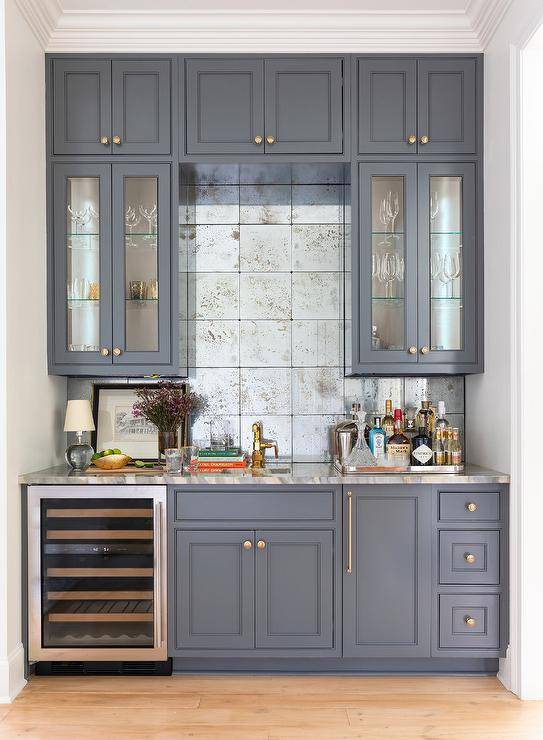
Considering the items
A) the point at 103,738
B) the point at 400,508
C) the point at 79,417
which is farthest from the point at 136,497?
the point at 400,508

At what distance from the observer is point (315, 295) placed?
3.62 m

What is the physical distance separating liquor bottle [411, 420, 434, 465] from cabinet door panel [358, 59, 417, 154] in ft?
4.68

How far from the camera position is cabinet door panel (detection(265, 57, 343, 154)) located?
10.4 ft

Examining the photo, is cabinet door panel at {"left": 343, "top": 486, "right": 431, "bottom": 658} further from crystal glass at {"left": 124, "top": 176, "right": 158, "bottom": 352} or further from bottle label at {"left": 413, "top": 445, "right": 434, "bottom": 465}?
crystal glass at {"left": 124, "top": 176, "right": 158, "bottom": 352}

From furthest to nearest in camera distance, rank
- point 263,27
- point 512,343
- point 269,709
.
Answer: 1. point 263,27
2. point 512,343
3. point 269,709

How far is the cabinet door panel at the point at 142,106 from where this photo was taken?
3189 millimetres

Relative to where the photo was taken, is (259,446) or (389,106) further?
(259,446)

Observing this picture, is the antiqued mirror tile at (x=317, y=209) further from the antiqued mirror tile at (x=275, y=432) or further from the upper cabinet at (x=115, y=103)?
the antiqued mirror tile at (x=275, y=432)

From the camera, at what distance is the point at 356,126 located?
3188 mm

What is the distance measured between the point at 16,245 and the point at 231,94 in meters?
1.27

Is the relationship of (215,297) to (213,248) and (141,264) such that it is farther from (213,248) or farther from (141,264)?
(141,264)

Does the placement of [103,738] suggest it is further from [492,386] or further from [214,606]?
[492,386]

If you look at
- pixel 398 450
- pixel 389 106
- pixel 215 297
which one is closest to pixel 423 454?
pixel 398 450

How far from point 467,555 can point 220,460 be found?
1.23 meters
